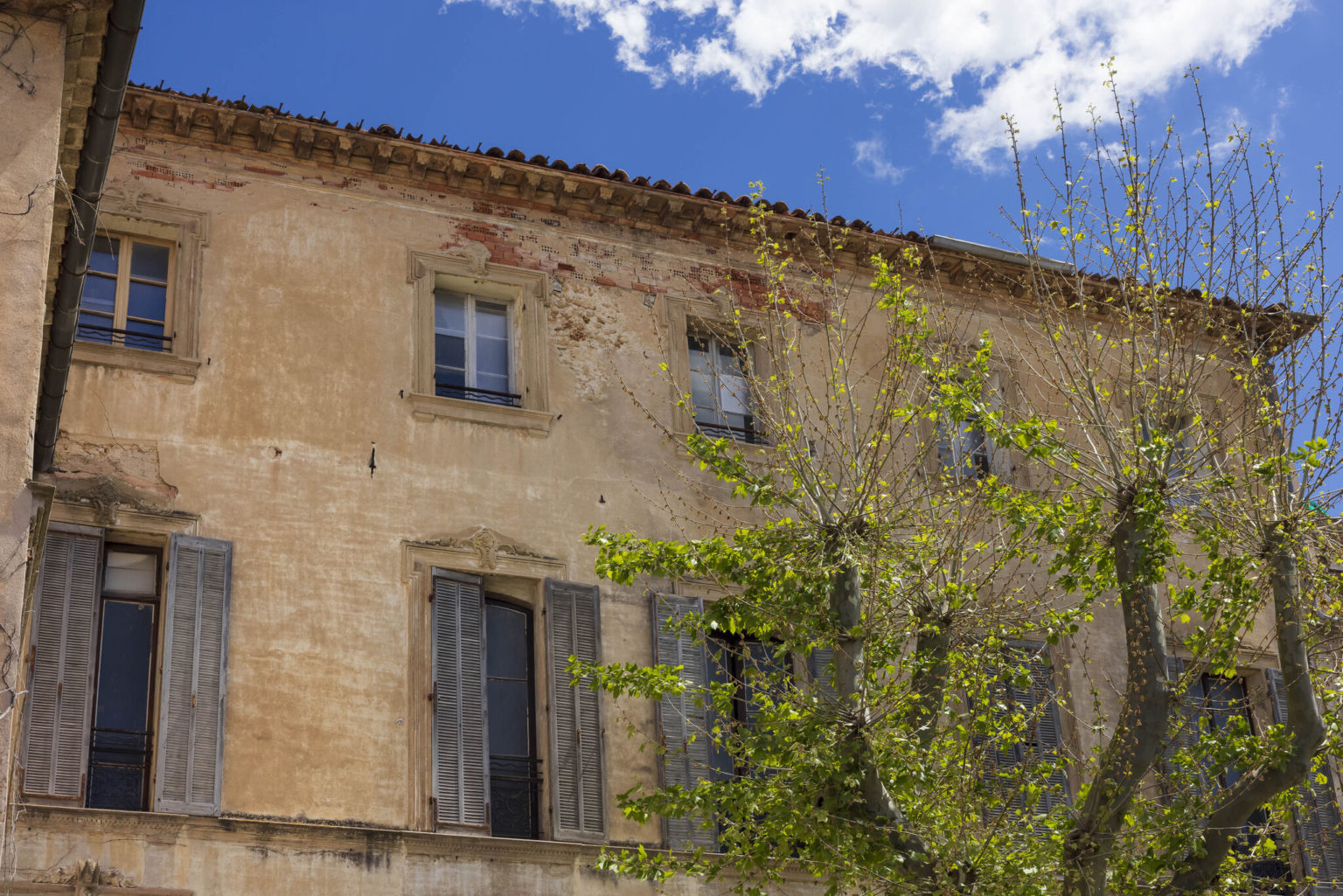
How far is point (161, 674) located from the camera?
37.6 ft

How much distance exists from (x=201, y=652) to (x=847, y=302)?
690 cm

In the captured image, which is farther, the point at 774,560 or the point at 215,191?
the point at 215,191

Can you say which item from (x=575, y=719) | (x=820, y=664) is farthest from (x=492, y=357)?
(x=820, y=664)

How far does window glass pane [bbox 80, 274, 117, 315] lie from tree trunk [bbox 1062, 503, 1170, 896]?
7.65m

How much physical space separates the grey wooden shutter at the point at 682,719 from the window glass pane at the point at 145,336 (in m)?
4.27

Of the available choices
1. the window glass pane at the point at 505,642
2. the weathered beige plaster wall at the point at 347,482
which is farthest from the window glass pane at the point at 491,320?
the window glass pane at the point at 505,642

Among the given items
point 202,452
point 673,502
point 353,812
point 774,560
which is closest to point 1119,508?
point 774,560

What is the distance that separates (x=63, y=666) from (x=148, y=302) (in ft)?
10.5

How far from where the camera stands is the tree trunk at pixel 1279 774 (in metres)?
9.27

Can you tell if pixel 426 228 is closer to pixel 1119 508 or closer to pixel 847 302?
pixel 847 302

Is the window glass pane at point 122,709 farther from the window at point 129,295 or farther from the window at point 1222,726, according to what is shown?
the window at point 1222,726

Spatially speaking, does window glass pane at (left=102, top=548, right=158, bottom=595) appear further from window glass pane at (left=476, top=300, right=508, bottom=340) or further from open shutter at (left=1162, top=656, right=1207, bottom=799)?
open shutter at (left=1162, top=656, right=1207, bottom=799)

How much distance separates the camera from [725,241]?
49.4 feet

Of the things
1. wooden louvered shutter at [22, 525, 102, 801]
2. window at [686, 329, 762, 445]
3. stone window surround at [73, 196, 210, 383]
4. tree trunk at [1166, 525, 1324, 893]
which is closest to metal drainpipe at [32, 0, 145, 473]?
wooden louvered shutter at [22, 525, 102, 801]
